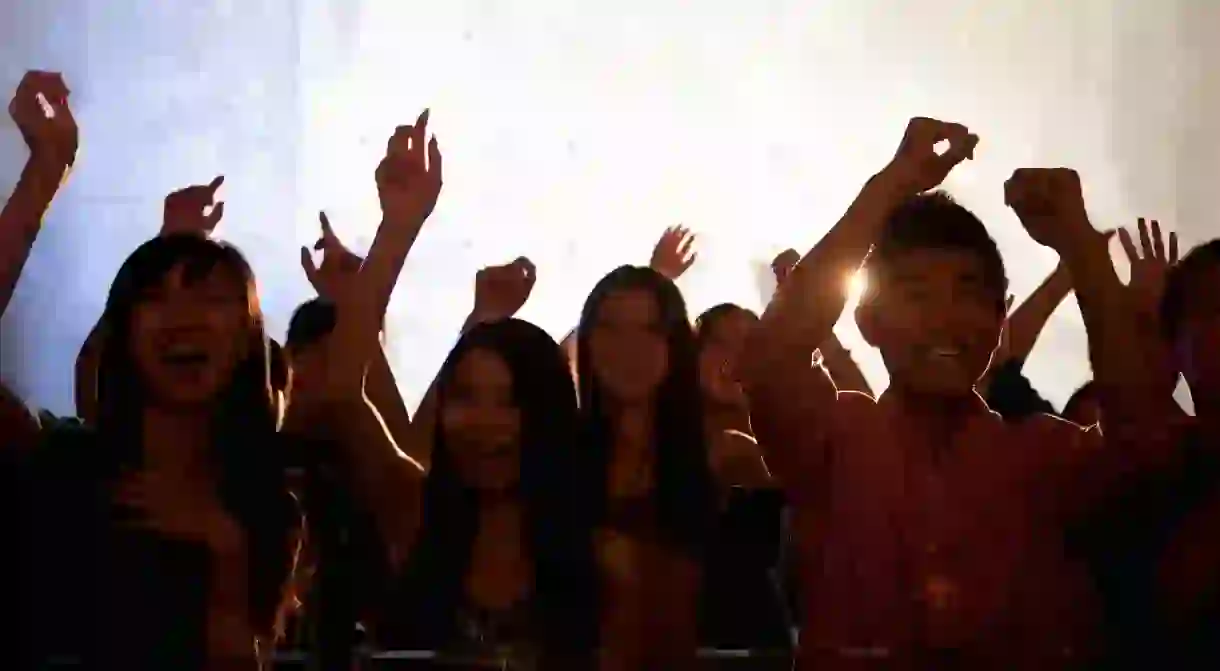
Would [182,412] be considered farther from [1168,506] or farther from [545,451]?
[1168,506]

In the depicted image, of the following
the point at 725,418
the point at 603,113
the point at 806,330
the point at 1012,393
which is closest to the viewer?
the point at 806,330

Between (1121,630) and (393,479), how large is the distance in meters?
0.45

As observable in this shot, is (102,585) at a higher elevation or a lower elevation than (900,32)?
lower

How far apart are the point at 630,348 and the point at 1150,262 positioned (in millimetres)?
377

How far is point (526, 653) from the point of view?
688 millimetres

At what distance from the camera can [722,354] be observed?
81 cm

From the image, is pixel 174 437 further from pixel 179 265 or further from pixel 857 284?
pixel 857 284

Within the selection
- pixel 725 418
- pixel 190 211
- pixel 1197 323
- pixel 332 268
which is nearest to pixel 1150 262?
pixel 1197 323

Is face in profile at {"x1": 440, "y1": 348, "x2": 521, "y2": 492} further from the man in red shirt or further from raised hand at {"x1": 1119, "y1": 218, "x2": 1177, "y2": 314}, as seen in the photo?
raised hand at {"x1": 1119, "y1": 218, "x2": 1177, "y2": 314}

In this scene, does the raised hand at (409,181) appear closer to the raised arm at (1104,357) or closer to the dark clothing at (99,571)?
the dark clothing at (99,571)

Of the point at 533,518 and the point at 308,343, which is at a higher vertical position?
the point at 308,343

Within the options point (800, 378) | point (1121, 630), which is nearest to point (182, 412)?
point (800, 378)

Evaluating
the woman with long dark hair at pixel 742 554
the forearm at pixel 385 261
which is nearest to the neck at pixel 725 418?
the woman with long dark hair at pixel 742 554

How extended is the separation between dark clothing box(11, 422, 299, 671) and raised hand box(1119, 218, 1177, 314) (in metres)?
0.55
